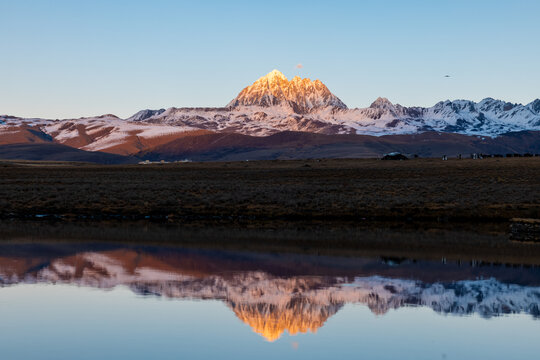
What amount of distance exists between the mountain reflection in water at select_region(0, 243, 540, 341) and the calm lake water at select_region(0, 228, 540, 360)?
0.13 ft

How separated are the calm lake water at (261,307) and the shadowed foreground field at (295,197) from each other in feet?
64.4

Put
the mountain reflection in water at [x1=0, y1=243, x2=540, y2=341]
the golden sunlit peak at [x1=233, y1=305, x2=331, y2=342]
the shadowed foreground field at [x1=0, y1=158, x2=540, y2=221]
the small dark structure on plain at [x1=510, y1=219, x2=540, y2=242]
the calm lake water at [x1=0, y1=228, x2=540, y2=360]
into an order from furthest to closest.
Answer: the shadowed foreground field at [x1=0, y1=158, x2=540, y2=221] → the small dark structure on plain at [x1=510, y1=219, x2=540, y2=242] → the mountain reflection in water at [x1=0, y1=243, x2=540, y2=341] → the golden sunlit peak at [x1=233, y1=305, x2=331, y2=342] → the calm lake water at [x1=0, y1=228, x2=540, y2=360]

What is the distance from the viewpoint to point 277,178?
70.5m

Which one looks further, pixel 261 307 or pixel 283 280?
pixel 283 280

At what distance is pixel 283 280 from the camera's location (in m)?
21.9

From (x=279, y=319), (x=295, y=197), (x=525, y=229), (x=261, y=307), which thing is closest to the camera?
(x=279, y=319)

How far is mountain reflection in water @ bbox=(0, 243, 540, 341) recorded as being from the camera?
17.9 meters

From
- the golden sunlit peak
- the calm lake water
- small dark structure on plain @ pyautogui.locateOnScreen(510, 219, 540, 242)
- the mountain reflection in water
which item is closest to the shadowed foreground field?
small dark structure on plain @ pyautogui.locateOnScreen(510, 219, 540, 242)

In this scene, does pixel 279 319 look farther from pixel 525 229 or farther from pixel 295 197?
pixel 295 197

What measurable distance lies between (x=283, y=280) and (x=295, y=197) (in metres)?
31.2

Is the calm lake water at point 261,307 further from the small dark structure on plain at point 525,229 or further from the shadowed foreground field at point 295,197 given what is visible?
the shadowed foreground field at point 295,197

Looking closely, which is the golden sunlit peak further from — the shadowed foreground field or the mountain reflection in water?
the shadowed foreground field

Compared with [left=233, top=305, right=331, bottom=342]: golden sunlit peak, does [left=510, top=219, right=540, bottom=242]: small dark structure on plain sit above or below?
below

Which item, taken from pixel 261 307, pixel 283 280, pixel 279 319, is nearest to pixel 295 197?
pixel 283 280
